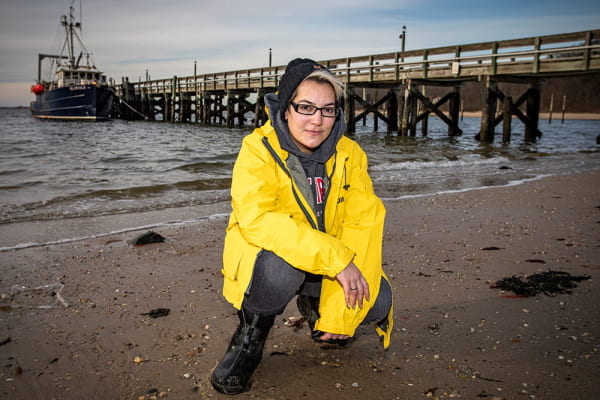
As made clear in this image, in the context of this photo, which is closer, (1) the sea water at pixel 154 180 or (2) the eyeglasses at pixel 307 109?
(2) the eyeglasses at pixel 307 109

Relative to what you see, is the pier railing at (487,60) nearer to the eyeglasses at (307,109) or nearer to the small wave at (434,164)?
the small wave at (434,164)

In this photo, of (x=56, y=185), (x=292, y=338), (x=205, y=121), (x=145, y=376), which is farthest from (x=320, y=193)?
(x=205, y=121)

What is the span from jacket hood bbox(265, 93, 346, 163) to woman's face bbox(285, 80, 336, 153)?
31mm

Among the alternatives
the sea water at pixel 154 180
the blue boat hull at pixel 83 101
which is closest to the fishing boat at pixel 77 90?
the blue boat hull at pixel 83 101

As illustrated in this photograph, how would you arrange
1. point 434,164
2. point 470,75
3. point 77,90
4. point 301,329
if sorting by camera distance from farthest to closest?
point 77,90, point 470,75, point 434,164, point 301,329

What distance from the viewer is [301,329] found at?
103 inches

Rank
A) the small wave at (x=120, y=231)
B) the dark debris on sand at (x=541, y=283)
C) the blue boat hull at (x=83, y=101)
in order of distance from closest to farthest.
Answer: the dark debris on sand at (x=541, y=283) < the small wave at (x=120, y=231) < the blue boat hull at (x=83, y=101)

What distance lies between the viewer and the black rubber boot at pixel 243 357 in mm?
1967

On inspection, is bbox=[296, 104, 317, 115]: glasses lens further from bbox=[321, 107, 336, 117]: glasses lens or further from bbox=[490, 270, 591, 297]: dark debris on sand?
bbox=[490, 270, 591, 297]: dark debris on sand

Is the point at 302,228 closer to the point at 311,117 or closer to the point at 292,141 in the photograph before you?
the point at 292,141

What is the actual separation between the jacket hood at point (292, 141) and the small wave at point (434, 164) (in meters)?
9.19

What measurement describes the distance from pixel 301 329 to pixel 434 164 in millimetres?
10460

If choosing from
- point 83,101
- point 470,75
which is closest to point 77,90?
point 83,101

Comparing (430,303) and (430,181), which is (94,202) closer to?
(430,303)
